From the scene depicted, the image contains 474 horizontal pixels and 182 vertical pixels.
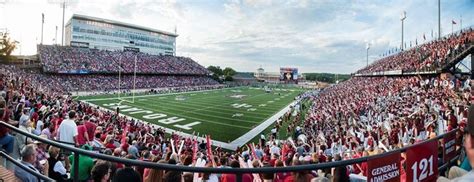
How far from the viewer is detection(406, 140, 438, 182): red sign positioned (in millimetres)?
3531

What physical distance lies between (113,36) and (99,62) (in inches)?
1411

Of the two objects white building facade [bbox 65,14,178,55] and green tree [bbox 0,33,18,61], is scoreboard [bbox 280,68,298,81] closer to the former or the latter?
white building facade [bbox 65,14,178,55]

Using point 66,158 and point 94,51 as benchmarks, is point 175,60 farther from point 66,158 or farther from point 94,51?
point 66,158

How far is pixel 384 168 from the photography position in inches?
127

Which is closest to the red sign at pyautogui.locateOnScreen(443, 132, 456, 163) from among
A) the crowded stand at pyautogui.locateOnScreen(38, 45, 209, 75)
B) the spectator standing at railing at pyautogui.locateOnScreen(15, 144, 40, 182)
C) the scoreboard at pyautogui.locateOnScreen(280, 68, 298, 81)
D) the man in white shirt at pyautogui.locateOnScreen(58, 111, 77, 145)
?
the spectator standing at railing at pyautogui.locateOnScreen(15, 144, 40, 182)

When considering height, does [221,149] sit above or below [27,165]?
below

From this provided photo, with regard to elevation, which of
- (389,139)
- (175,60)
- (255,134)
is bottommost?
(255,134)

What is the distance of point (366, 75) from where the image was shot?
5584 cm

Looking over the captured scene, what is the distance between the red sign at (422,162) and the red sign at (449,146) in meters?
0.86

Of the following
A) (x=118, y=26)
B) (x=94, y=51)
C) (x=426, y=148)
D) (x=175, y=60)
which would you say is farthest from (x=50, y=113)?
(x=118, y=26)

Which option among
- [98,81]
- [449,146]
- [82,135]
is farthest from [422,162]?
[98,81]

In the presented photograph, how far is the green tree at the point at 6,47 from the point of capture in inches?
2453

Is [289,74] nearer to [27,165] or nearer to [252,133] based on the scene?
[252,133]

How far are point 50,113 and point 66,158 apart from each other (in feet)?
26.5
